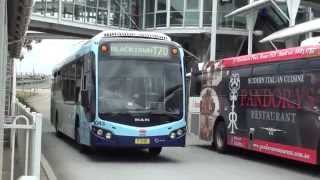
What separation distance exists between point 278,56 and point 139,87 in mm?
3429

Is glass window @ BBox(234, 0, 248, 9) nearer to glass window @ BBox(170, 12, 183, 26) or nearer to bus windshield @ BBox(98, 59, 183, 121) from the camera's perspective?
glass window @ BBox(170, 12, 183, 26)

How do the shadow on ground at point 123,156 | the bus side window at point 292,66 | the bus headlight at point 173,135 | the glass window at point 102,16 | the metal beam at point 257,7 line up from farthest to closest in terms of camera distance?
1. the glass window at point 102,16
2. the metal beam at point 257,7
3. the shadow on ground at point 123,156
4. the bus headlight at point 173,135
5. the bus side window at point 292,66

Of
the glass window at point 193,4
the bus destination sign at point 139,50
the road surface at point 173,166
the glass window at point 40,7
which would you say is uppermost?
the glass window at point 193,4

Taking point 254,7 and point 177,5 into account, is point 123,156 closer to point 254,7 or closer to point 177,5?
point 254,7

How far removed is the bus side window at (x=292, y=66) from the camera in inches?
595

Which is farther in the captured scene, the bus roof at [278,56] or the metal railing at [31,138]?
the bus roof at [278,56]

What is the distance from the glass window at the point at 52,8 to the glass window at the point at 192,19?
932cm

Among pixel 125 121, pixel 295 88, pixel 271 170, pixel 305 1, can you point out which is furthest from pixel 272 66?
pixel 305 1

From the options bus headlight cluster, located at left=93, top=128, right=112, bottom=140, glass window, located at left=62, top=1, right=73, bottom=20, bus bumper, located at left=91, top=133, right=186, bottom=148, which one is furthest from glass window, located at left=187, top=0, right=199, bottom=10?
bus headlight cluster, located at left=93, top=128, right=112, bottom=140

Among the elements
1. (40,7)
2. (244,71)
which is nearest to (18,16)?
(244,71)

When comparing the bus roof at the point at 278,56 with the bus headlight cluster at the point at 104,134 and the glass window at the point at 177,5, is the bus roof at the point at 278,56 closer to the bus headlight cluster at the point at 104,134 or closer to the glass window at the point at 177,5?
the bus headlight cluster at the point at 104,134

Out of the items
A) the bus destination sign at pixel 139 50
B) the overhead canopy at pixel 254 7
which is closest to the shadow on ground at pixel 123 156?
the bus destination sign at pixel 139 50

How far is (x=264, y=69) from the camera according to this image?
674 inches

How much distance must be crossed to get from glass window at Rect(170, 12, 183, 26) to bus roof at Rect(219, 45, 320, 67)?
97.8 ft
